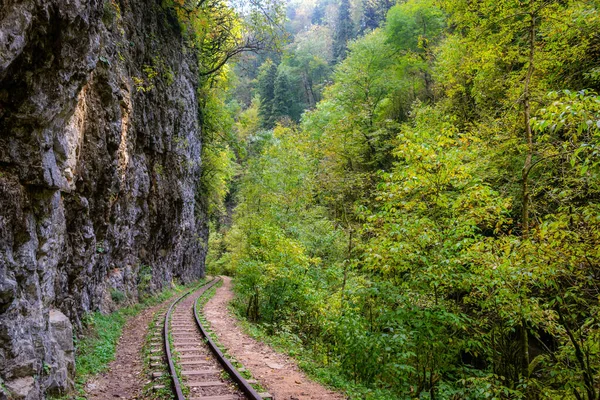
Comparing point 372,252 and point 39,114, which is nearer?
point 39,114

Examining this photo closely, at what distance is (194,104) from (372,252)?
17330mm

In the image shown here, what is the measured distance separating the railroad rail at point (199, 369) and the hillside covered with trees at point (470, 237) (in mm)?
2045

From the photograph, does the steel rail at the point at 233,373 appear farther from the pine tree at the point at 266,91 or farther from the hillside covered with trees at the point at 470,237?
the pine tree at the point at 266,91

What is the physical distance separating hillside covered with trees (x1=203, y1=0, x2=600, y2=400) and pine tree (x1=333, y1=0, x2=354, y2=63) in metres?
28.8

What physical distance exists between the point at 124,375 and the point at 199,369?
5.57ft

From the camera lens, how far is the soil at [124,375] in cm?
637

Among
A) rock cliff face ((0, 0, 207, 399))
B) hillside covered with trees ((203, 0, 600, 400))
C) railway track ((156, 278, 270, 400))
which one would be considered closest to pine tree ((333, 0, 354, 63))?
hillside covered with trees ((203, 0, 600, 400))

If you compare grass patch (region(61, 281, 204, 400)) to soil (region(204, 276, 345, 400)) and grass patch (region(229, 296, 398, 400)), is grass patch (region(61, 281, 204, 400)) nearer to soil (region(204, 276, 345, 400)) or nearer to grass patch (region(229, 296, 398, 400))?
soil (region(204, 276, 345, 400))

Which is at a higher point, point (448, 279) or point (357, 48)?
point (357, 48)

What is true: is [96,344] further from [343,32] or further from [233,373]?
[343,32]

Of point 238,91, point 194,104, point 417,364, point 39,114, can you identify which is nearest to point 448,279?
point 417,364

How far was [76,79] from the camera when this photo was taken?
5820 millimetres

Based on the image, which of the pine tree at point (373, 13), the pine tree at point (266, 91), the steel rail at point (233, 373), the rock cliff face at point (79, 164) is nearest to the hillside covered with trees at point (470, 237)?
the steel rail at point (233, 373)

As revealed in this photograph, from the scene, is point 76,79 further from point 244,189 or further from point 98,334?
point 244,189
